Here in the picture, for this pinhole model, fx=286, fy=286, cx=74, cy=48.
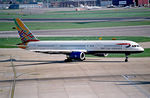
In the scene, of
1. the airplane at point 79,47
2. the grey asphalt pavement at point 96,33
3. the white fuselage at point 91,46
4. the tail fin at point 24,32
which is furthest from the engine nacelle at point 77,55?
the grey asphalt pavement at point 96,33

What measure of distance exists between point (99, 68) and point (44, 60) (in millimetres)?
14693

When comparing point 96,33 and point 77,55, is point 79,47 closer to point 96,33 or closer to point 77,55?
point 77,55

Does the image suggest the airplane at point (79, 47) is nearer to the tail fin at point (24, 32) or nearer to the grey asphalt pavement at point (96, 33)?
the tail fin at point (24, 32)

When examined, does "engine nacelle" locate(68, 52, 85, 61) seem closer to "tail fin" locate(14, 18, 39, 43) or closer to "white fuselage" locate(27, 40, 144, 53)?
"white fuselage" locate(27, 40, 144, 53)

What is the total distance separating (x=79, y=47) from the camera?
55.5m

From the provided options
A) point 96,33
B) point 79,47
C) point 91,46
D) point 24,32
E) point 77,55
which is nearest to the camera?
point 77,55

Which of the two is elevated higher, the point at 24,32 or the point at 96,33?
the point at 24,32

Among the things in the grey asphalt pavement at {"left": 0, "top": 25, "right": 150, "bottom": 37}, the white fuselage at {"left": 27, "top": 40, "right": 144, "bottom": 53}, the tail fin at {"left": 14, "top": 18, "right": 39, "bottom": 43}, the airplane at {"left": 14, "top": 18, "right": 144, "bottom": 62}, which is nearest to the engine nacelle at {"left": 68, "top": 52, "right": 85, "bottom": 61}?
the airplane at {"left": 14, "top": 18, "right": 144, "bottom": 62}

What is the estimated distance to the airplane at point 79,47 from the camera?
53.4 meters

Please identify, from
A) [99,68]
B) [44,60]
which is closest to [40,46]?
[44,60]

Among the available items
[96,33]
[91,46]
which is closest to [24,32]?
[91,46]

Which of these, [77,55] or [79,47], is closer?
[77,55]

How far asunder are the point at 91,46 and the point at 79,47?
93.9 inches

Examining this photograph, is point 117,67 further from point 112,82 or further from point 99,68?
point 112,82
